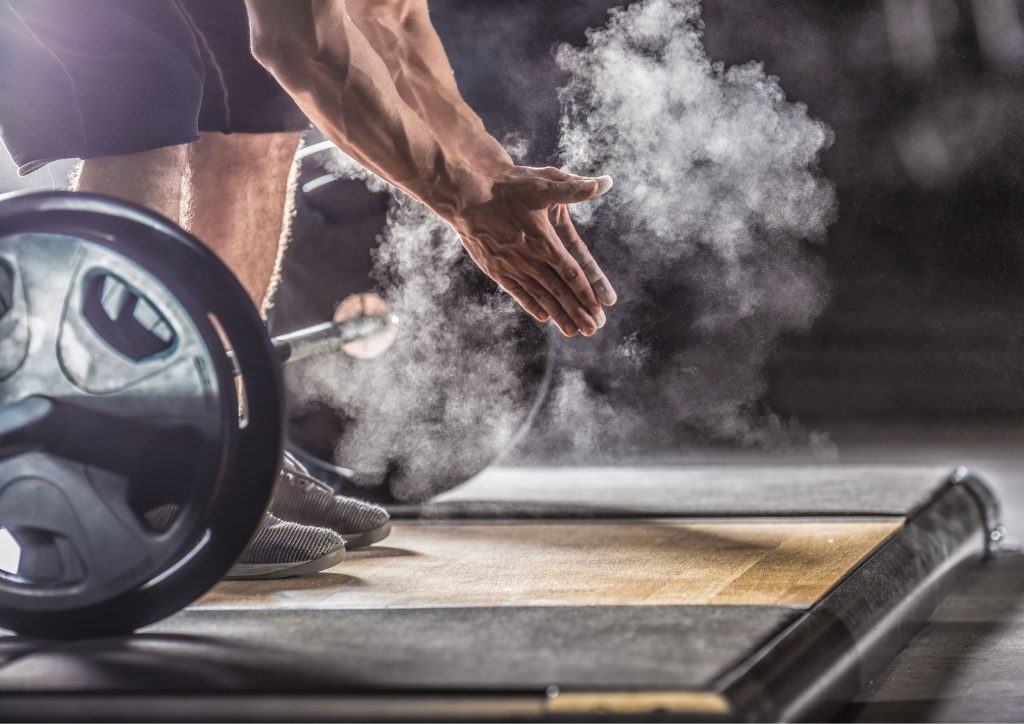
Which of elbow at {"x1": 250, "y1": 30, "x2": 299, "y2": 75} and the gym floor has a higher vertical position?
elbow at {"x1": 250, "y1": 30, "x2": 299, "y2": 75}

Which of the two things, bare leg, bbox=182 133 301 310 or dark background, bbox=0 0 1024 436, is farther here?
dark background, bbox=0 0 1024 436

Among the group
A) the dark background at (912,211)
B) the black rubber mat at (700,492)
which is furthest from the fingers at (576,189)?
the dark background at (912,211)

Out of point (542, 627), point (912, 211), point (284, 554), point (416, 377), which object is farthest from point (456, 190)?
point (912, 211)

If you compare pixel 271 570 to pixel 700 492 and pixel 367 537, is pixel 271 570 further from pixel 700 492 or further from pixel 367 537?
pixel 700 492

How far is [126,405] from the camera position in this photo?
966 millimetres

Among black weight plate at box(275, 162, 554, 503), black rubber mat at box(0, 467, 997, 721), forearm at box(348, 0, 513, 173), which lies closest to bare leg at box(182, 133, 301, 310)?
forearm at box(348, 0, 513, 173)

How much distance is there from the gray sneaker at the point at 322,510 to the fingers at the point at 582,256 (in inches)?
17.4

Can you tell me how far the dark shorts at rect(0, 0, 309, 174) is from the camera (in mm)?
1264

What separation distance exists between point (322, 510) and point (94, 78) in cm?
62

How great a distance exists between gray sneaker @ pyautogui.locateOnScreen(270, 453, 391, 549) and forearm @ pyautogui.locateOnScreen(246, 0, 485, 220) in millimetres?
428

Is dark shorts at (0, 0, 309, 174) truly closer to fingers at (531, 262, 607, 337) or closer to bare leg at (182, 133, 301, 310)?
bare leg at (182, 133, 301, 310)

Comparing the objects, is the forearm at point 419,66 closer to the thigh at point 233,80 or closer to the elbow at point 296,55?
the thigh at point 233,80

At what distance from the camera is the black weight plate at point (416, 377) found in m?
2.03

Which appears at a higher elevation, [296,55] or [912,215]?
[912,215]
